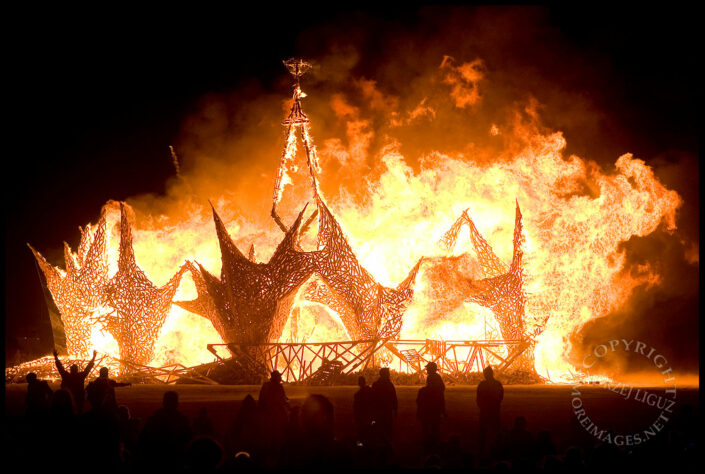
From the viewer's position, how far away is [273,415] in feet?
33.2

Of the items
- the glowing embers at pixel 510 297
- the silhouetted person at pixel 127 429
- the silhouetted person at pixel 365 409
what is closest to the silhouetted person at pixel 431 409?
the silhouetted person at pixel 365 409

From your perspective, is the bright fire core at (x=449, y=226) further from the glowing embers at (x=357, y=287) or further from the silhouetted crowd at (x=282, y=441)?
the silhouetted crowd at (x=282, y=441)

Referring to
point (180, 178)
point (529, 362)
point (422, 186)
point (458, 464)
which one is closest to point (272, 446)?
point (458, 464)

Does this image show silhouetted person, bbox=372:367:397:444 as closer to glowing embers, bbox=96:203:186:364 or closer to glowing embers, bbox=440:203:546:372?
glowing embers, bbox=440:203:546:372

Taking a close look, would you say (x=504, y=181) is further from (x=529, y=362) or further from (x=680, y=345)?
(x=680, y=345)

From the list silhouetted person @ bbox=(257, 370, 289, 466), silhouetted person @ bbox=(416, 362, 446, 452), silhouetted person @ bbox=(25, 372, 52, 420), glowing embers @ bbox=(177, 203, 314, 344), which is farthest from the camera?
glowing embers @ bbox=(177, 203, 314, 344)

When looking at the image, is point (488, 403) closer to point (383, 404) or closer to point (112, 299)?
point (383, 404)

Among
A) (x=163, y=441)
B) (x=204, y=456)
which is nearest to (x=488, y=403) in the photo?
(x=163, y=441)

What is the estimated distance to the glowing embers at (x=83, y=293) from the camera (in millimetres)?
25859

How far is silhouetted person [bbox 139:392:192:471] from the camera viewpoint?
25.6 feet

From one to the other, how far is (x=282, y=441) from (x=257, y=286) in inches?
518

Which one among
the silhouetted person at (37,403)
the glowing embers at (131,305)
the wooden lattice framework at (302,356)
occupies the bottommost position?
the silhouetted person at (37,403)

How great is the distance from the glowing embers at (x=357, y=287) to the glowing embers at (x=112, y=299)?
17.6ft

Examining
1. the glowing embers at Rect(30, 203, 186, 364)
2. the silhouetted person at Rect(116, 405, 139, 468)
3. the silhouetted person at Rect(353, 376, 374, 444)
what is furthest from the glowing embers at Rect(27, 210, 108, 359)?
the silhouetted person at Rect(353, 376, 374, 444)
